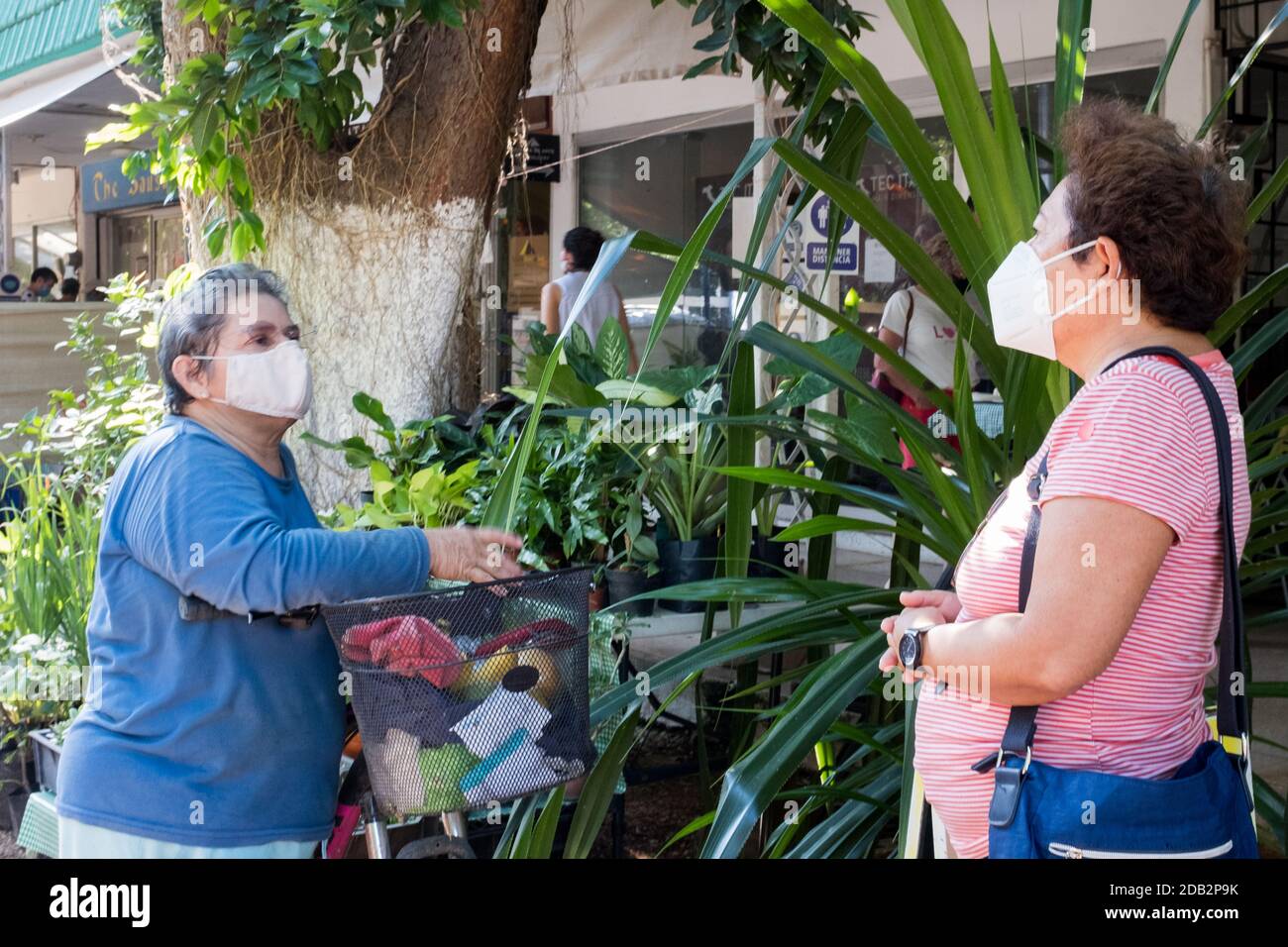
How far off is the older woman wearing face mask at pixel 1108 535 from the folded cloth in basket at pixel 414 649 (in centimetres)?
57

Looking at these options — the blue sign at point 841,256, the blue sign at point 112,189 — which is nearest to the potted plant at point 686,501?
the blue sign at point 841,256

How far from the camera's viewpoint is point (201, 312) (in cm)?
222

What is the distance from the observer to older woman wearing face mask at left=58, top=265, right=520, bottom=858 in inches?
77.5

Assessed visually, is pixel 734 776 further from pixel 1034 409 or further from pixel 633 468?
pixel 633 468

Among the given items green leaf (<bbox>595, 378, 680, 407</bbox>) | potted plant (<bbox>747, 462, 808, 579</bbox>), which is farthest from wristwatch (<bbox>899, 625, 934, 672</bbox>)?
potted plant (<bbox>747, 462, 808, 579</bbox>)

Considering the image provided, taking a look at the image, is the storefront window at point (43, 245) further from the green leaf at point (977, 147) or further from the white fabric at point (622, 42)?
the green leaf at point (977, 147)

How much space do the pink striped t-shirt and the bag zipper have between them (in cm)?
9

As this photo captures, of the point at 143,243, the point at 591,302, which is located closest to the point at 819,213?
the point at 591,302

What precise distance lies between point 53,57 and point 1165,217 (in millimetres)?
7895

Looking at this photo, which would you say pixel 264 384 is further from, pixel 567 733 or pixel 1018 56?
pixel 1018 56

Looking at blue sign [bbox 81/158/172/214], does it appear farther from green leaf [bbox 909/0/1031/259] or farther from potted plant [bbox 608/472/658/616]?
green leaf [bbox 909/0/1031/259]

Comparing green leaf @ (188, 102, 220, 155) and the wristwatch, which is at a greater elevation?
green leaf @ (188, 102, 220, 155)

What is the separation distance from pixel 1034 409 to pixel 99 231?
43.1ft
